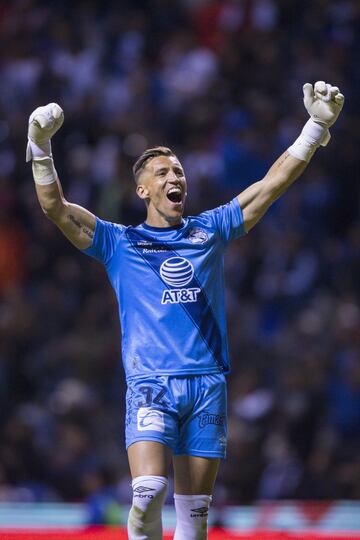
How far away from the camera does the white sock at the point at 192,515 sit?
5359 millimetres

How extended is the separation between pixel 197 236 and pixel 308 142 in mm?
757

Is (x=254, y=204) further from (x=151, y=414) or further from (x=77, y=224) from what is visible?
(x=151, y=414)

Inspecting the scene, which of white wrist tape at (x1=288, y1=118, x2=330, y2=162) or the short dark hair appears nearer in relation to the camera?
white wrist tape at (x1=288, y1=118, x2=330, y2=162)

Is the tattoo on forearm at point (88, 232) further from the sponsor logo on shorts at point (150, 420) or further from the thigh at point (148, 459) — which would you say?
the thigh at point (148, 459)

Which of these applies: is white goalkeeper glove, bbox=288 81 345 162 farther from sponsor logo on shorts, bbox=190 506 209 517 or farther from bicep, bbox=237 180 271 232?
sponsor logo on shorts, bbox=190 506 209 517

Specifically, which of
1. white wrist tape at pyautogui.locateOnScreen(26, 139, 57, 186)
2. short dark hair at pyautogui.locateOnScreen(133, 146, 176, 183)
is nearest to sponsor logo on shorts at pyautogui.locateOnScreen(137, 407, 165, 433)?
white wrist tape at pyautogui.locateOnScreen(26, 139, 57, 186)

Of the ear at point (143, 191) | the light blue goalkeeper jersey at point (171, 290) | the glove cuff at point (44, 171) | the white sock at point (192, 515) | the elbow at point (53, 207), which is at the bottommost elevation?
the white sock at point (192, 515)

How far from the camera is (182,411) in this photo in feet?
17.7

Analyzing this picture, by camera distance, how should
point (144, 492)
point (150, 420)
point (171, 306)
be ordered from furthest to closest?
point (171, 306)
point (150, 420)
point (144, 492)

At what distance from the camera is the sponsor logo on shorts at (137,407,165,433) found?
5258 millimetres

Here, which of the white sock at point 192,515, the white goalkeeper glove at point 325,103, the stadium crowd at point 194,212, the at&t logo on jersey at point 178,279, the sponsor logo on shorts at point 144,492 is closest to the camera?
the sponsor logo on shorts at point 144,492

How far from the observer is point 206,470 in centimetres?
538

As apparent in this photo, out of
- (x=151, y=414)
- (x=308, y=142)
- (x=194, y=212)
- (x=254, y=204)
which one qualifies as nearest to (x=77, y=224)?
(x=254, y=204)

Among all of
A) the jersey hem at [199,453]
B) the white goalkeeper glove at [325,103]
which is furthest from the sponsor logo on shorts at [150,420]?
the white goalkeeper glove at [325,103]
